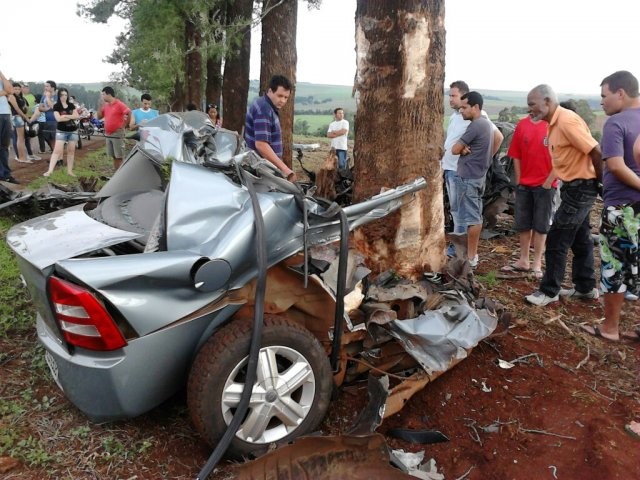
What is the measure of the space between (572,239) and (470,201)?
4.62 feet

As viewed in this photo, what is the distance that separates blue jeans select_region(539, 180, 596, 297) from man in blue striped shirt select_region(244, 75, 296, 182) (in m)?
2.64

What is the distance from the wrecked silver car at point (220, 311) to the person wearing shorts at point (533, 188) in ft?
9.18

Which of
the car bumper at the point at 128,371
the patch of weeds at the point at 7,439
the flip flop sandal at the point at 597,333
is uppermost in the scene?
the car bumper at the point at 128,371

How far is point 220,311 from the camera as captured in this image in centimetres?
264

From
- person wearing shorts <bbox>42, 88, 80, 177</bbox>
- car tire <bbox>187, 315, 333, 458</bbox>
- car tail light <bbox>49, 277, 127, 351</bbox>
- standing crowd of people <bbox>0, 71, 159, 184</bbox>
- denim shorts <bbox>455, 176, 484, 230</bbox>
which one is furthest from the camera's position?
person wearing shorts <bbox>42, 88, 80, 177</bbox>

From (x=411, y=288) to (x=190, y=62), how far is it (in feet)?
40.6

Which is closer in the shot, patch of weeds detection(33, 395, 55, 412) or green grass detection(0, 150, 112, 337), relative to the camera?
patch of weeds detection(33, 395, 55, 412)

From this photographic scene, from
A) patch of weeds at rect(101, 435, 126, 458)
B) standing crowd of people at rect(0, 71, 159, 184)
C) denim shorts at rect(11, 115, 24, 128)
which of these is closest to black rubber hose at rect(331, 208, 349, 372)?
patch of weeds at rect(101, 435, 126, 458)

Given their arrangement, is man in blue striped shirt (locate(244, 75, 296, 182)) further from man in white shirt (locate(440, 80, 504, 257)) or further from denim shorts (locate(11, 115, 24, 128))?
denim shorts (locate(11, 115, 24, 128))

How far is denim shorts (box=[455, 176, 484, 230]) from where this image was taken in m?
5.86

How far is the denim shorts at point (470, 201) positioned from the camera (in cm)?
586

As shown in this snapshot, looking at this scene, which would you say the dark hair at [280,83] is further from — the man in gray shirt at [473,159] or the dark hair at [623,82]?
the dark hair at [623,82]

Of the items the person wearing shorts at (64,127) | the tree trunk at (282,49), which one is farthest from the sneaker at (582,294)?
the person wearing shorts at (64,127)

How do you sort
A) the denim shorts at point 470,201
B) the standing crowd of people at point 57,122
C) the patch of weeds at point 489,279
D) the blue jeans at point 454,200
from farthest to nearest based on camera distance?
the standing crowd of people at point 57,122 → the blue jeans at point 454,200 → the denim shorts at point 470,201 → the patch of weeds at point 489,279
